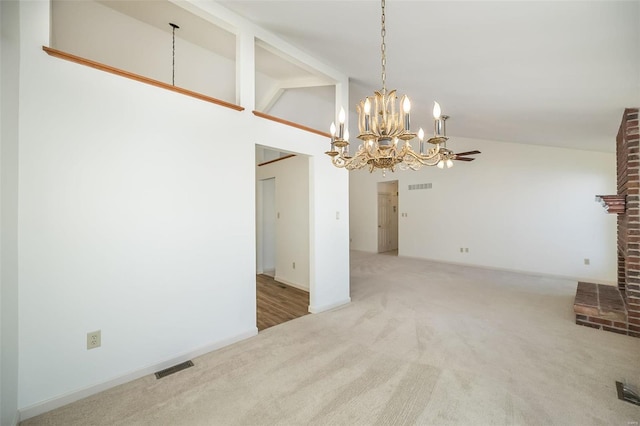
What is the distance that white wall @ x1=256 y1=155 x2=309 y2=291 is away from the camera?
4.34 m

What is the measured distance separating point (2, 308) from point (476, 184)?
289 inches

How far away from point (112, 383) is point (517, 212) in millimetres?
6968

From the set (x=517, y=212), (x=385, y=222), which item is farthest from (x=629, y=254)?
(x=385, y=222)

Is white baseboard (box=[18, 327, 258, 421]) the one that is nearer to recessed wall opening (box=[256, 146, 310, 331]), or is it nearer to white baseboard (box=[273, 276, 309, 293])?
recessed wall opening (box=[256, 146, 310, 331])

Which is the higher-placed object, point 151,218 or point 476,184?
point 476,184

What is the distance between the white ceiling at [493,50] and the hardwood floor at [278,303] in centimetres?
314

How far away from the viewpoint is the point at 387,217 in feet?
29.0

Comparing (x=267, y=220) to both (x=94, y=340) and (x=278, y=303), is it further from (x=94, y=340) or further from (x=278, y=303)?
(x=94, y=340)

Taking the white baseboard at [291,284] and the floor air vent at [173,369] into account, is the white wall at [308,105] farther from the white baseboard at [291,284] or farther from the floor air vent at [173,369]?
the floor air vent at [173,369]

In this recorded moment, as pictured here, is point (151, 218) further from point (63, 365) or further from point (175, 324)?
point (63, 365)

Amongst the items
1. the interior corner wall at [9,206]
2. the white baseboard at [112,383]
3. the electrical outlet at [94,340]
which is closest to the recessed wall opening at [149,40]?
the interior corner wall at [9,206]

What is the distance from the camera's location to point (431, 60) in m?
2.52

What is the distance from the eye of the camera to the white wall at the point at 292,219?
171 inches

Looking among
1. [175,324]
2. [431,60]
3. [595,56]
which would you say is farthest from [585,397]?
[175,324]
